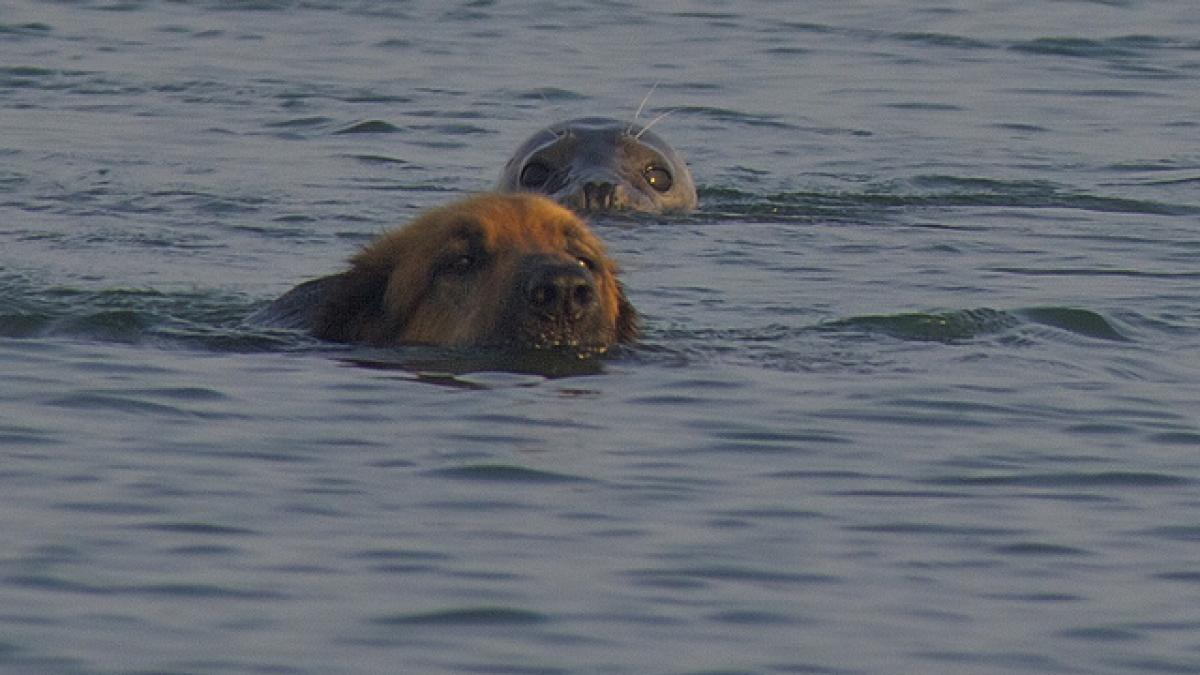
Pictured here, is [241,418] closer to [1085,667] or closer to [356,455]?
[356,455]

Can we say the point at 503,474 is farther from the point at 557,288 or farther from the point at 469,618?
the point at 557,288

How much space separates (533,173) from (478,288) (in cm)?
473

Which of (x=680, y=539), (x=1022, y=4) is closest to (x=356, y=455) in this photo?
(x=680, y=539)

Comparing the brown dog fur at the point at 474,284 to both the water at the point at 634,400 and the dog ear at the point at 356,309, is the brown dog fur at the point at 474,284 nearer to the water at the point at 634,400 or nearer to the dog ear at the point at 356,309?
the dog ear at the point at 356,309

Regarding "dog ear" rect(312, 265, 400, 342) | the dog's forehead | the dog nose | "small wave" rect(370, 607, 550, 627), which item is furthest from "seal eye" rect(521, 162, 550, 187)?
"small wave" rect(370, 607, 550, 627)

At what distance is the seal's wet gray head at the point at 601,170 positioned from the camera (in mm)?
15133

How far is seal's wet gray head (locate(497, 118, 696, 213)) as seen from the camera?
596 inches

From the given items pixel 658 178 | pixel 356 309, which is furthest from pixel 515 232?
pixel 658 178

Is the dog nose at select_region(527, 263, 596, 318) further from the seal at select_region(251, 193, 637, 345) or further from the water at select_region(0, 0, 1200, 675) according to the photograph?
the water at select_region(0, 0, 1200, 675)

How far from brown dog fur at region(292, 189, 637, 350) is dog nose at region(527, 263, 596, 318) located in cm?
1

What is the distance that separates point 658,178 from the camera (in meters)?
15.5

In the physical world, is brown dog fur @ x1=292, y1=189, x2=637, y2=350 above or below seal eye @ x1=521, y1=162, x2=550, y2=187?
above

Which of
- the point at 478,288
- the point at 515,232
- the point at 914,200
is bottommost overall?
the point at 914,200

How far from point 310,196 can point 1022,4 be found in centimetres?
1081
